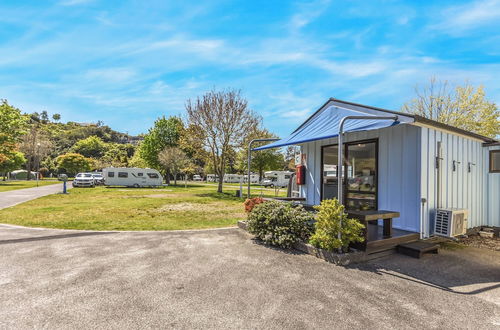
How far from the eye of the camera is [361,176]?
673cm

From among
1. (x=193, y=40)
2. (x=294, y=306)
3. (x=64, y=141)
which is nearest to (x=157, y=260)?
(x=294, y=306)

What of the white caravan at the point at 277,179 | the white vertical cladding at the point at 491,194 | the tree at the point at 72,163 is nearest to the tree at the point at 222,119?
the white caravan at the point at 277,179

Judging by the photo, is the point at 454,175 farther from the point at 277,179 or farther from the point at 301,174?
the point at 277,179

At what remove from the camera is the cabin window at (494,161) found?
22.5ft

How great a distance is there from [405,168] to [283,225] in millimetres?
3025

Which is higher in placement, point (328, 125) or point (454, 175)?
point (328, 125)

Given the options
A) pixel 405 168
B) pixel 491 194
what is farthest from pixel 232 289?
pixel 491 194

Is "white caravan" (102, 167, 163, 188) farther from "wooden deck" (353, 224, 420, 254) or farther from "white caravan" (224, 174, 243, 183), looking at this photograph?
"wooden deck" (353, 224, 420, 254)

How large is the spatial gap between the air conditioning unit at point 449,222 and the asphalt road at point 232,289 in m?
0.49

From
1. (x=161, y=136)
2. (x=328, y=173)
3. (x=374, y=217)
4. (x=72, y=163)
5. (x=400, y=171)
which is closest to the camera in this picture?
(x=374, y=217)

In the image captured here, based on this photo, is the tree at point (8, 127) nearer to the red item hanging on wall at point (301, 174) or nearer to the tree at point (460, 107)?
the red item hanging on wall at point (301, 174)

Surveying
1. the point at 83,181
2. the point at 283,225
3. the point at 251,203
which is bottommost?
the point at 83,181

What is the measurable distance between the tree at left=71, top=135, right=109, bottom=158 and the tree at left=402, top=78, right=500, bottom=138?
6755cm

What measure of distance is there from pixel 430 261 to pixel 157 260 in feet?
15.6
